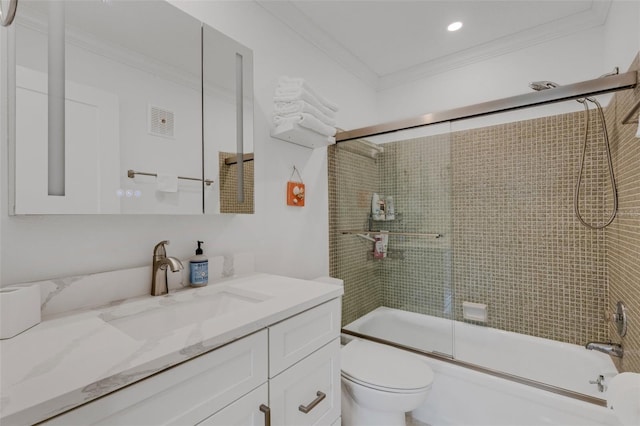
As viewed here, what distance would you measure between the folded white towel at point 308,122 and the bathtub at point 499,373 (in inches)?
56.2

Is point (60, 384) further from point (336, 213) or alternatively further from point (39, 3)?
point (336, 213)

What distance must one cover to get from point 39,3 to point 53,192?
0.60 metres

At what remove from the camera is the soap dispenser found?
50.0 inches

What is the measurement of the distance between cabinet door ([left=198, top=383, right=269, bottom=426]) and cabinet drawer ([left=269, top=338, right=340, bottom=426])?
4 centimetres

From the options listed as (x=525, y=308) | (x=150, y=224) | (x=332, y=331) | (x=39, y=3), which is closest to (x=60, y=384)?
(x=150, y=224)

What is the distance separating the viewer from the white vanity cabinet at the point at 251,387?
63 centimetres

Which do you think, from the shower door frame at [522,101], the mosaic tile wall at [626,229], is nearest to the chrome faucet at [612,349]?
the mosaic tile wall at [626,229]

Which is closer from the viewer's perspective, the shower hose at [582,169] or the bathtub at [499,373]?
the bathtub at [499,373]

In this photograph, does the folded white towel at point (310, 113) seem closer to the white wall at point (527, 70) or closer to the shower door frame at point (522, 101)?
the shower door frame at point (522, 101)

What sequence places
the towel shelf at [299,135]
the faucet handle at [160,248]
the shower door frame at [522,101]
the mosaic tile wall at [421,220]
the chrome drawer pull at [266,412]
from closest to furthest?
the chrome drawer pull at [266,412]
the faucet handle at [160,248]
the shower door frame at [522,101]
the towel shelf at [299,135]
the mosaic tile wall at [421,220]

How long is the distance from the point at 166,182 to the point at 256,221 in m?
0.52

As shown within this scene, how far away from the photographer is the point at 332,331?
1.22 metres

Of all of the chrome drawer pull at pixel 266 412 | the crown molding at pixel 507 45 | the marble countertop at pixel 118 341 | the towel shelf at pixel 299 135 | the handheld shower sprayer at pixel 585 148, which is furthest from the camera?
the crown molding at pixel 507 45

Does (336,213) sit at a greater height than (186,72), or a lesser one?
lesser
